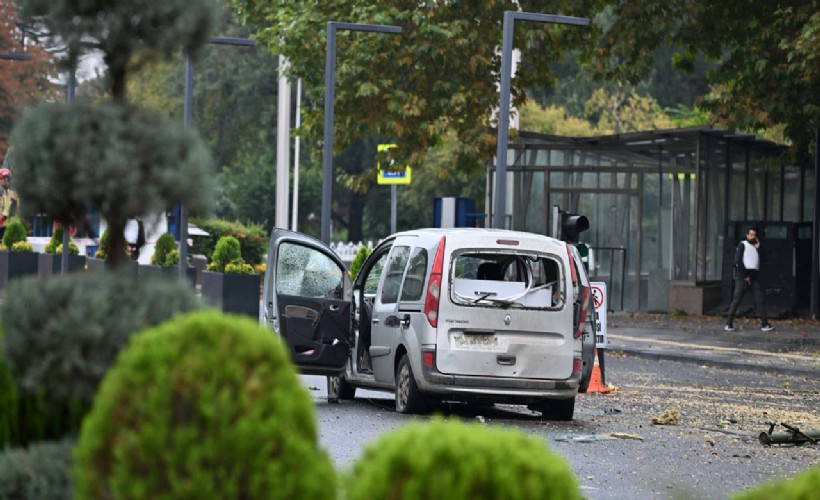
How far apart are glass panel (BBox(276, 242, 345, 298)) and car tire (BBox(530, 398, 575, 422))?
2351mm

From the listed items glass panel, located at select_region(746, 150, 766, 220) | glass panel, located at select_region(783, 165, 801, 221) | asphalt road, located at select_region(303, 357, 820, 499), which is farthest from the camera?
glass panel, located at select_region(783, 165, 801, 221)

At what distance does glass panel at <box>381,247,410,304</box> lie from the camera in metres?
16.0

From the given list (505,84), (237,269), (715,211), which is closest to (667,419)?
(505,84)

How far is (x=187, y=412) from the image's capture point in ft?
13.5

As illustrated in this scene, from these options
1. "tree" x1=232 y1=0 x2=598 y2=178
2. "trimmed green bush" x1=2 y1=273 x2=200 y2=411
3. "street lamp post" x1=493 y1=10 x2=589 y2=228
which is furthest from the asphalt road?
"tree" x1=232 y1=0 x2=598 y2=178

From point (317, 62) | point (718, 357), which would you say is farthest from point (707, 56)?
point (718, 357)

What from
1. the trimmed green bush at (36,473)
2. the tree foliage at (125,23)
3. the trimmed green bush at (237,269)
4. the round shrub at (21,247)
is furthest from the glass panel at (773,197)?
the trimmed green bush at (36,473)

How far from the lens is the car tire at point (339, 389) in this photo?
17.1m

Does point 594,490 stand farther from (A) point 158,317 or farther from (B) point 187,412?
(B) point 187,412

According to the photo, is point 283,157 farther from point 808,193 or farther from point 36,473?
point 36,473

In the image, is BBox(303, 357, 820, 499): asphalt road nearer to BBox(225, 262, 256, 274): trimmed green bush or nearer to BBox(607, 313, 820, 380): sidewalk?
BBox(607, 313, 820, 380): sidewalk

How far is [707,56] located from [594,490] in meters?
25.4

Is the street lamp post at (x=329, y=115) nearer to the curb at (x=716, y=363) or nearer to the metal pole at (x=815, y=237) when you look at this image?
the curb at (x=716, y=363)

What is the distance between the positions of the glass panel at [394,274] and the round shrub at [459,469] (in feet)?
38.8
